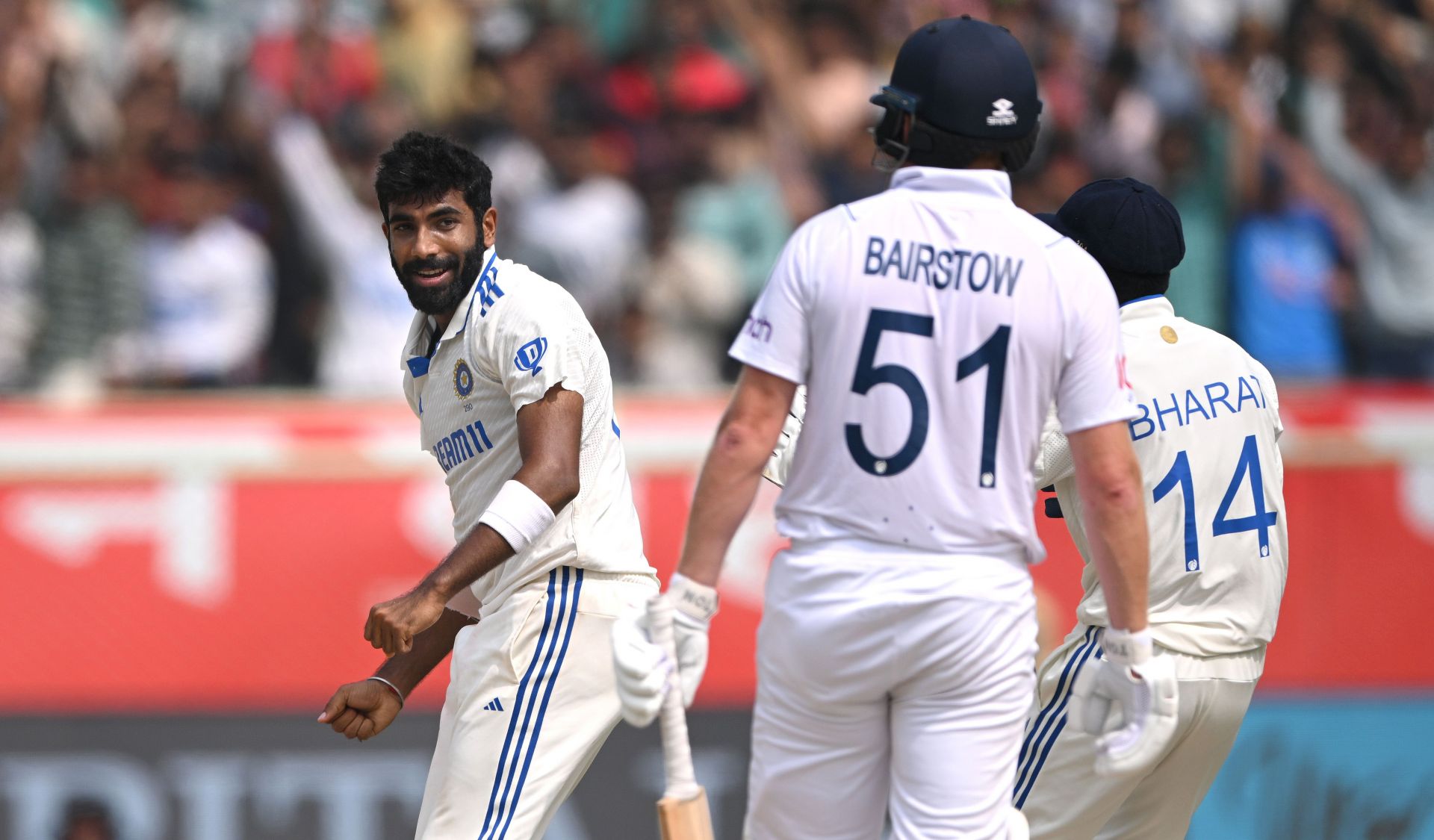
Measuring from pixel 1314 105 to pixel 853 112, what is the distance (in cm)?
282

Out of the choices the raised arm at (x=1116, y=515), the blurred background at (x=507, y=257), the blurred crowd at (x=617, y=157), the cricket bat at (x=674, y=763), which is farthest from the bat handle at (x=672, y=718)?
the blurred crowd at (x=617, y=157)

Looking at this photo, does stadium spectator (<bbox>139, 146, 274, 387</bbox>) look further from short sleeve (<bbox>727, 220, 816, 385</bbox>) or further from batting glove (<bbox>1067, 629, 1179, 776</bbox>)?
batting glove (<bbox>1067, 629, 1179, 776</bbox>)

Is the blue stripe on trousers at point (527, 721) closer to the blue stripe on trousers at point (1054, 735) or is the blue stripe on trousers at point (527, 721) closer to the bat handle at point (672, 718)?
the bat handle at point (672, 718)

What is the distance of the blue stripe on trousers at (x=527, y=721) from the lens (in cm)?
450

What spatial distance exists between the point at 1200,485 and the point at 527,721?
6.21 ft

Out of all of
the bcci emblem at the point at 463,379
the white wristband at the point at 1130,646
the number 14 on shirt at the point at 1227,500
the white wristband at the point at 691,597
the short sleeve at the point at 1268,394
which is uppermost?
the short sleeve at the point at 1268,394

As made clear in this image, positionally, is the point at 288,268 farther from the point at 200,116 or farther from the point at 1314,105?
the point at 1314,105

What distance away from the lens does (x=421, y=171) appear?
15.4ft

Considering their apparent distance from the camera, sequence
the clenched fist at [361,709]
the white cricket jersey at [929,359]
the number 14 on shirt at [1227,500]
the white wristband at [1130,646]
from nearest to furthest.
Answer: the white cricket jersey at [929,359], the white wristband at [1130,646], the number 14 on shirt at [1227,500], the clenched fist at [361,709]

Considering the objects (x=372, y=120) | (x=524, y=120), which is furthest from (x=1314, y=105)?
(x=372, y=120)

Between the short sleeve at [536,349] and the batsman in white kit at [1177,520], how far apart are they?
129cm

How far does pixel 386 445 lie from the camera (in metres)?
7.82

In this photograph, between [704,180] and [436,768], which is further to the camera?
[704,180]

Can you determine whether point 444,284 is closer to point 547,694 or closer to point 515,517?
point 515,517
